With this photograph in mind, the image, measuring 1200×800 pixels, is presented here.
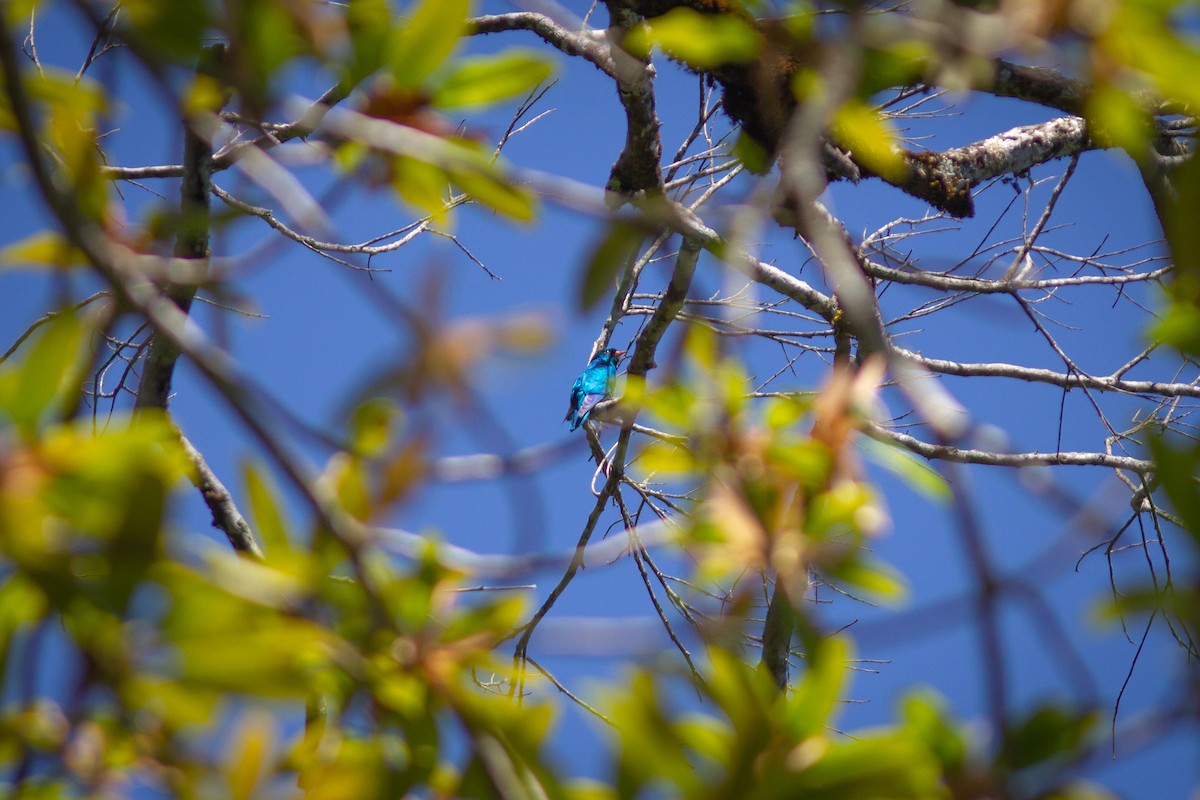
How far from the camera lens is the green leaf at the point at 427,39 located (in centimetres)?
61

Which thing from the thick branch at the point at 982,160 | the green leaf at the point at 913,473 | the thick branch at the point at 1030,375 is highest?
the thick branch at the point at 982,160

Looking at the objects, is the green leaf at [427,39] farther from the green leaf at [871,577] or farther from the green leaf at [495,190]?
the green leaf at [871,577]

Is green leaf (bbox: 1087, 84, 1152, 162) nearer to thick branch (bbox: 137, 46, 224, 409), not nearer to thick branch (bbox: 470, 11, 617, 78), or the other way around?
thick branch (bbox: 137, 46, 224, 409)

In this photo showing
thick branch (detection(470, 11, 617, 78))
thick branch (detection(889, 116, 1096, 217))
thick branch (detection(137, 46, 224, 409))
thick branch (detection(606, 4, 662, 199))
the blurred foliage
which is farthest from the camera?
thick branch (detection(889, 116, 1096, 217))

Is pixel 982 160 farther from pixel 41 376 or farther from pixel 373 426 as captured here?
pixel 41 376

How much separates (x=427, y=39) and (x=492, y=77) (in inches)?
2.7

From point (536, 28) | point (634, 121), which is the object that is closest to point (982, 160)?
point (634, 121)

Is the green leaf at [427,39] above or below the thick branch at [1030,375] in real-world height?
below

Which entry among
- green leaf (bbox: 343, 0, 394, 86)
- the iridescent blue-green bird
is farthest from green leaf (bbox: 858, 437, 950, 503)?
the iridescent blue-green bird

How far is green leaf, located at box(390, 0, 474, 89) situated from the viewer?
0.61 metres

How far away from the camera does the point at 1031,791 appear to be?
22.8 inches

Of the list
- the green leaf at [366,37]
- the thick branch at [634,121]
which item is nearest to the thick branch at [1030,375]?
the thick branch at [634,121]

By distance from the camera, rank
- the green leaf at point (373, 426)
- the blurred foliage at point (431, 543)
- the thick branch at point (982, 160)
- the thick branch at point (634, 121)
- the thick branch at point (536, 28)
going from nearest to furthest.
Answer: the blurred foliage at point (431, 543), the green leaf at point (373, 426), the thick branch at point (634, 121), the thick branch at point (536, 28), the thick branch at point (982, 160)

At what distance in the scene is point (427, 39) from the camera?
0.62 meters
